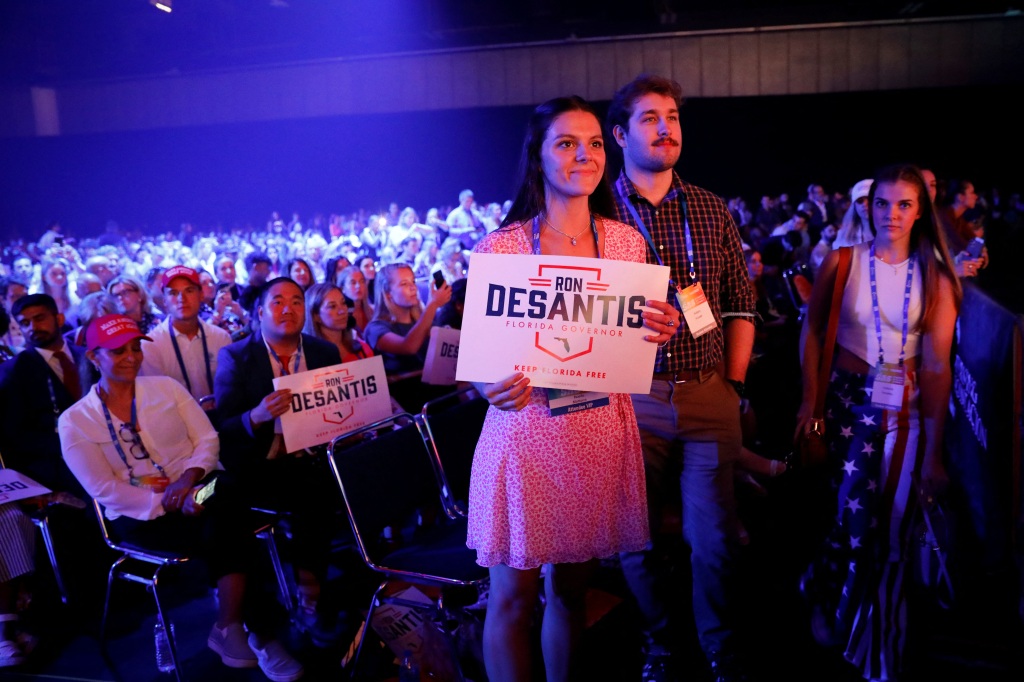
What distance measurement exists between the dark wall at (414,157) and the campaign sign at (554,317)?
1447cm

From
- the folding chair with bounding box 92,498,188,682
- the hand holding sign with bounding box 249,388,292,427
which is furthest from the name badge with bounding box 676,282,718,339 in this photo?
the folding chair with bounding box 92,498,188,682

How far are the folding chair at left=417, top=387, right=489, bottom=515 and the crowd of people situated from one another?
535 mm

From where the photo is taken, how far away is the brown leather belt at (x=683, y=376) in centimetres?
244

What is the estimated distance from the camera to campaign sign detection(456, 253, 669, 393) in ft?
5.97

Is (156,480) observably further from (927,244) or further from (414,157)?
(414,157)

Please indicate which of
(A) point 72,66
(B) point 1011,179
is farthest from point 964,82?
(A) point 72,66

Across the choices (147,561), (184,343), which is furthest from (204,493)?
(184,343)

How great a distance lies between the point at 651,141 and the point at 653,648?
1.84m

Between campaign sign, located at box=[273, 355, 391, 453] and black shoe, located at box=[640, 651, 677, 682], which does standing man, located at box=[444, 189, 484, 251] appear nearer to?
campaign sign, located at box=[273, 355, 391, 453]

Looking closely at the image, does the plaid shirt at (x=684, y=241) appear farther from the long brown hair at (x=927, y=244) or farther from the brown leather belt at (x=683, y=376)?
the long brown hair at (x=927, y=244)

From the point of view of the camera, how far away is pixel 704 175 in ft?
53.6

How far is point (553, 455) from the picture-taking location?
6.37 feet

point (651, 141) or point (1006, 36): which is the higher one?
point (1006, 36)

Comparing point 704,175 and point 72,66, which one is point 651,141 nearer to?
point 704,175
